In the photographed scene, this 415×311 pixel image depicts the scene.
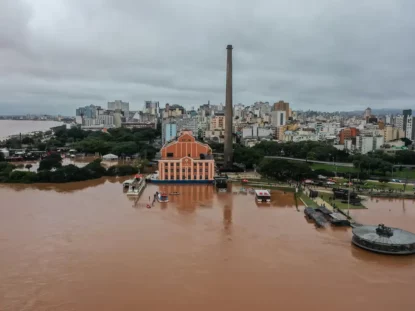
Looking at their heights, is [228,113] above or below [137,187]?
above

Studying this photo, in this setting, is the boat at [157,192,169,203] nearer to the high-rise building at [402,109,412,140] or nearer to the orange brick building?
the orange brick building

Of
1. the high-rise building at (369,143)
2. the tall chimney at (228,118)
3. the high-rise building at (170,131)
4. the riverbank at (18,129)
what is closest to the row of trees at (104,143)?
the high-rise building at (170,131)

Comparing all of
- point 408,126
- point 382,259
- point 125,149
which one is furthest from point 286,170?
point 408,126

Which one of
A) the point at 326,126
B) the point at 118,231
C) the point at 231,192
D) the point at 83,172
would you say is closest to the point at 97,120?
the point at 326,126

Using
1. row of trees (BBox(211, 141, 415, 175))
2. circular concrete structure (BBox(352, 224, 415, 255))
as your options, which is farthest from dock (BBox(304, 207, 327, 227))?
row of trees (BBox(211, 141, 415, 175))

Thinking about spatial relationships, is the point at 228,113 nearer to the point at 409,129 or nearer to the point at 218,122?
the point at 218,122

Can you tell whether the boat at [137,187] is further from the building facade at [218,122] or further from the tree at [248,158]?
the building facade at [218,122]
